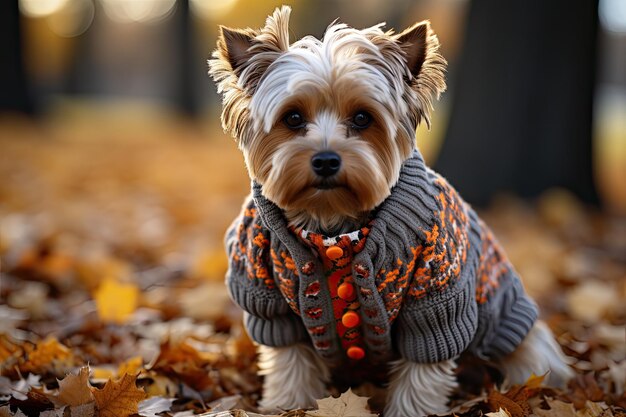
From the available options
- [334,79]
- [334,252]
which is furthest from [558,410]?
[334,79]

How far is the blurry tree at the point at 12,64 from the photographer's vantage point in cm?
1448

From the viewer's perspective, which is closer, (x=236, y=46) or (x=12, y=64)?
(x=236, y=46)

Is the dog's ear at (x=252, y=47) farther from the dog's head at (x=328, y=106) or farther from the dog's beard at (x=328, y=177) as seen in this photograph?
the dog's beard at (x=328, y=177)

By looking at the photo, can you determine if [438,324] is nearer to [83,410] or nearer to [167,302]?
[83,410]

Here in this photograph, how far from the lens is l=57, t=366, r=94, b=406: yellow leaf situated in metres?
2.88

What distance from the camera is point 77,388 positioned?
9.48 feet

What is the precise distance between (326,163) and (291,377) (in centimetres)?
118

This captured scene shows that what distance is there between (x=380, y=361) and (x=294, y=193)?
1022 millimetres

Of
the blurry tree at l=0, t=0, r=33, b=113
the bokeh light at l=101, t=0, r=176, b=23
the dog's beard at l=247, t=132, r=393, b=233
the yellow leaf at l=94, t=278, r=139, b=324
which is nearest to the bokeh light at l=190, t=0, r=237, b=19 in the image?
the blurry tree at l=0, t=0, r=33, b=113

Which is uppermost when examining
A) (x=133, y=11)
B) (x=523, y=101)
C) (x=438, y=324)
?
(x=133, y=11)

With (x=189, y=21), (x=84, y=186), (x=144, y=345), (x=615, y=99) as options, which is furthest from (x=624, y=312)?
(x=615, y=99)

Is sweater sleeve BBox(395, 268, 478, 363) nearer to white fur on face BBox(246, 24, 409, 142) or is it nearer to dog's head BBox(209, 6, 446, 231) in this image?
dog's head BBox(209, 6, 446, 231)

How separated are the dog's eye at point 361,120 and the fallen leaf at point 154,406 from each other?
154 centimetres

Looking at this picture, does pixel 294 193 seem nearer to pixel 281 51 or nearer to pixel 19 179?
pixel 281 51
